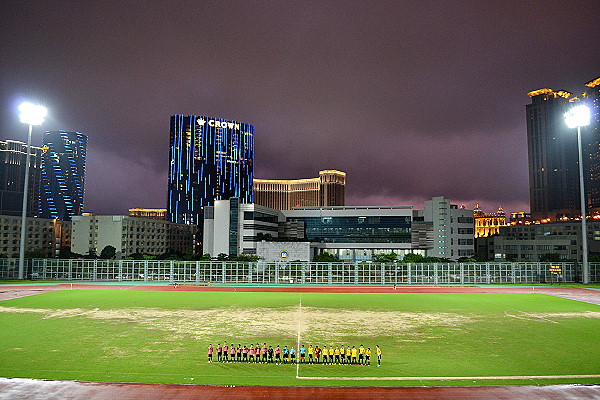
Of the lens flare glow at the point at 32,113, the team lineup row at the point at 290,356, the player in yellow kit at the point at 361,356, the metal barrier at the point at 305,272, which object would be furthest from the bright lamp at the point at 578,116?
the lens flare glow at the point at 32,113

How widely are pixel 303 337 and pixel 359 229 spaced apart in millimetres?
105456

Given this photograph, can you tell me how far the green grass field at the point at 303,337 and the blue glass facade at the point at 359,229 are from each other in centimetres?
8161

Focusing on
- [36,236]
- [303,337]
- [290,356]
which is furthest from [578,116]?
[36,236]

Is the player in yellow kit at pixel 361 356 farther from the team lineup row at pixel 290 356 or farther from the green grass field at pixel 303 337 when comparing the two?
the green grass field at pixel 303 337

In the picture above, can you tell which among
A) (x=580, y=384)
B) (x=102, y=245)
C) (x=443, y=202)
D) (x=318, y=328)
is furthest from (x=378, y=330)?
(x=102, y=245)

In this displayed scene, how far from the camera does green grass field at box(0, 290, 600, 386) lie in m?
18.8

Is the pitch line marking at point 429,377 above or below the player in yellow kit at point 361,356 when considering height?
below

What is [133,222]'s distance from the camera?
14625 cm

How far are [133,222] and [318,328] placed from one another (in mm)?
131435

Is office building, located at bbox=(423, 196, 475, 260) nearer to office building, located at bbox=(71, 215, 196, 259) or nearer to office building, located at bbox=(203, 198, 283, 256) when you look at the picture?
office building, located at bbox=(203, 198, 283, 256)

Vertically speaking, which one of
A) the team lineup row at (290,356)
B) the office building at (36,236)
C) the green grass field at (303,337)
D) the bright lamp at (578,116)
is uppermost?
the bright lamp at (578,116)

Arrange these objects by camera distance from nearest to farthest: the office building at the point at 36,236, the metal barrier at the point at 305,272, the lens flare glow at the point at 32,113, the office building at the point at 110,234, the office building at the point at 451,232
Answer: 1. the lens flare glow at the point at 32,113
2. the metal barrier at the point at 305,272
3. the office building at the point at 451,232
4. the office building at the point at 36,236
5. the office building at the point at 110,234

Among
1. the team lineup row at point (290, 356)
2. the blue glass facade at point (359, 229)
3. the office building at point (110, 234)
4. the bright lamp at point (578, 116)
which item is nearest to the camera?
the team lineup row at point (290, 356)

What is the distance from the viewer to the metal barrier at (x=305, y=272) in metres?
63.2
